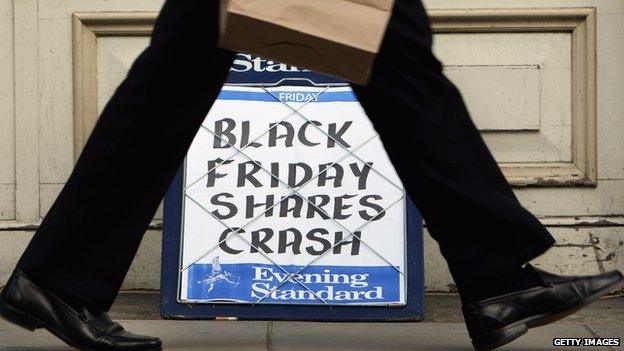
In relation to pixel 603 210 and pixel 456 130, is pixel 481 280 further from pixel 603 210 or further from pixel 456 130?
pixel 603 210

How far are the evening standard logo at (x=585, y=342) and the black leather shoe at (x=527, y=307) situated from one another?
0.76 ft

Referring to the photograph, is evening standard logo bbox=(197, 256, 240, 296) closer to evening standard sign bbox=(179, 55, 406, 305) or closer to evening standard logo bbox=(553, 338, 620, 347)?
evening standard sign bbox=(179, 55, 406, 305)

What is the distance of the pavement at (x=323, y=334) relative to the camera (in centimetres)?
307

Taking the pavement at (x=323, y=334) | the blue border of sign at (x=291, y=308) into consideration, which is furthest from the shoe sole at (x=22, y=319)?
the blue border of sign at (x=291, y=308)

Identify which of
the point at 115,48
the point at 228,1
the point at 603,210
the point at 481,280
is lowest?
the point at 481,280

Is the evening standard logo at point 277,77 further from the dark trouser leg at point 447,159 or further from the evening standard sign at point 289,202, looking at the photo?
the dark trouser leg at point 447,159

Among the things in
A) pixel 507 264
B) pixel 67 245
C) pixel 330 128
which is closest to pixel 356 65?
pixel 507 264

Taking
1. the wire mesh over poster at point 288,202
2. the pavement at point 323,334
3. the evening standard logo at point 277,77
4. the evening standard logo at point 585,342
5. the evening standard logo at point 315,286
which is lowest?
the evening standard logo at point 585,342

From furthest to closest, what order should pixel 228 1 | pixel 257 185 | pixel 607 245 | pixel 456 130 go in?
pixel 607 245 → pixel 257 185 → pixel 456 130 → pixel 228 1

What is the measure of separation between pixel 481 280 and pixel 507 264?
73 mm

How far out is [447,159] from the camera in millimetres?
2678

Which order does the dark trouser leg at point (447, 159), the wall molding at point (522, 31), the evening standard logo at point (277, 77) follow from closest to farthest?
1. the dark trouser leg at point (447, 159)
2. the evening standard logo at point (277, 77)
3. the wall molding at point (522, 31)

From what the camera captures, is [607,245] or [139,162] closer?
[139,162]

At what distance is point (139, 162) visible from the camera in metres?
2.79
